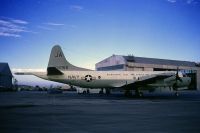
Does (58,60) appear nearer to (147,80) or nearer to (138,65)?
(147,80)

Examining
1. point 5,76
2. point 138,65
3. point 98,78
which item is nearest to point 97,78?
point 98,78

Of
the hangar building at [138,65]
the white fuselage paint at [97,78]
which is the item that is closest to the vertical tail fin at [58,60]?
the white fuselage paint at [97,78]

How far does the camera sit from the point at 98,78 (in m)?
41.4

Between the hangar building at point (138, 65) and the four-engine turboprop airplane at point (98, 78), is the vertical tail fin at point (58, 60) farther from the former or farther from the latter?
the hangar building at point (138, 65)

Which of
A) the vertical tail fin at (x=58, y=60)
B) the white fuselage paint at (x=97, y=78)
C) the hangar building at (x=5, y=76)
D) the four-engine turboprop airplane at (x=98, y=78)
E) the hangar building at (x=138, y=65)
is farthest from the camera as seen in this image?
the hangar building at (x=5, y=76)

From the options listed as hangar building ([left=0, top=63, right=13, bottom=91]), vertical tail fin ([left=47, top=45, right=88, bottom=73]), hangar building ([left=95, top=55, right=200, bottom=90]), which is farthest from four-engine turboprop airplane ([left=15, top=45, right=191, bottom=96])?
hangar building ([left=0, top=63, right=13, bottom=91])

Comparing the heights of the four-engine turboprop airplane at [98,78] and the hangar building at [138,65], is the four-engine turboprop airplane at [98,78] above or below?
below

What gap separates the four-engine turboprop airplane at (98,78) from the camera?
3894 centimetres

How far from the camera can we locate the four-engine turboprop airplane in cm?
3894

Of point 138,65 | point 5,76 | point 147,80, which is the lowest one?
point 147,80

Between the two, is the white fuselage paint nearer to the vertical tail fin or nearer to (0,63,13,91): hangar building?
the vertical tail fin

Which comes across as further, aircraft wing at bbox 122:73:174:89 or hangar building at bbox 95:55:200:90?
hangar building at bbox 95:55:200:90

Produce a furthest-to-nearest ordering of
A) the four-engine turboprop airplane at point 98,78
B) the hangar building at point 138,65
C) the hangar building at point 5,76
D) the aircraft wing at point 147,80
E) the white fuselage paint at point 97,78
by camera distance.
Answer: the hangar building at point 5,76
the hangar building at point 138,65
the white fuselage paint at point 97,78
the four-engine turboprop airplane at point 98,78
the aircraft wing at point 147,80

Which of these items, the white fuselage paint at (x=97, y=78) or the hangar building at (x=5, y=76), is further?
the hangar building at (x=5, y=76)
